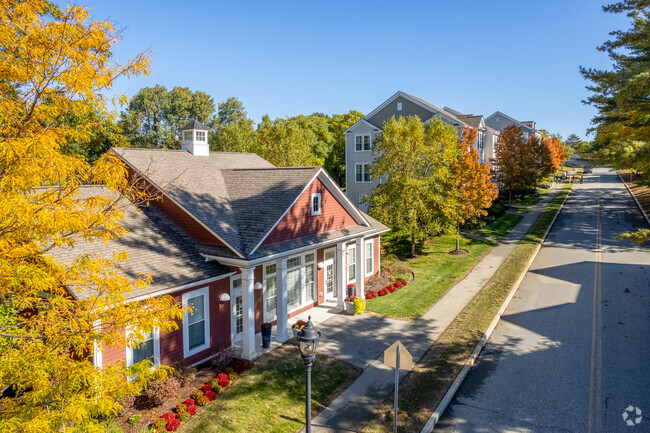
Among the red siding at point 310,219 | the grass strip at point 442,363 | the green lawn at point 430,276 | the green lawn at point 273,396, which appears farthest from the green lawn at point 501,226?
the green lawn at point 273,396

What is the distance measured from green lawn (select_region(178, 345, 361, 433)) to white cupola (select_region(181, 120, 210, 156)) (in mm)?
12172

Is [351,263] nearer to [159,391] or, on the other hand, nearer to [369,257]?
[369,257]

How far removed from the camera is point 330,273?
67.1 ft

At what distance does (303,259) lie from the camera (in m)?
18.3

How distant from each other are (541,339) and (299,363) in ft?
30.7

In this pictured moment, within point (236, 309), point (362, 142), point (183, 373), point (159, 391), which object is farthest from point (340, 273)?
point (362, 142)

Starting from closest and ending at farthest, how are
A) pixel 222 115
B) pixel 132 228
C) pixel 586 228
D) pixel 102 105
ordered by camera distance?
pixel 102 105
pixel 132 228
pixel 586 228
pixel 222 115

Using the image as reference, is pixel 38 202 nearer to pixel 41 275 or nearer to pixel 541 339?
pixel 41 275

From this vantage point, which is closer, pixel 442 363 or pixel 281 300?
pixel 442 363

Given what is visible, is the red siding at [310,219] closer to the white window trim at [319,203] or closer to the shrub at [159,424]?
the white window trim at [319,203]


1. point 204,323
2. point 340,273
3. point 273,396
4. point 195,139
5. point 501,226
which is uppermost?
point 195,139

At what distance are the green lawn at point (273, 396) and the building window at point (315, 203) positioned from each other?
5.83 meters

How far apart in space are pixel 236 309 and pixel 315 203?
5479mm

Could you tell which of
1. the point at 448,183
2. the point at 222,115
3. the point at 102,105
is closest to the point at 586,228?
the point at 448,183
